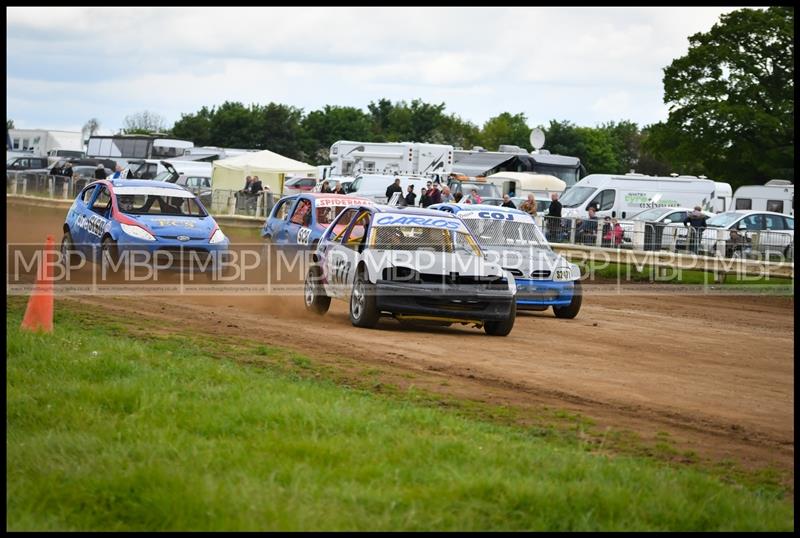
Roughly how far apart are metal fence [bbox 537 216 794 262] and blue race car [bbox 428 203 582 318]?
324 inches


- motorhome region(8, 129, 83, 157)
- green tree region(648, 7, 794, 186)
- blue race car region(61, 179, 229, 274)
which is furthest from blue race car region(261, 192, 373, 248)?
motorhome region(8, 129, 83, 157)

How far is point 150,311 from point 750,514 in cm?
1100

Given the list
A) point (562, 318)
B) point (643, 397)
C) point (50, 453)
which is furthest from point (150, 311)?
point (50, 453)

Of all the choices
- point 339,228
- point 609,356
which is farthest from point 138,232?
point 609,356

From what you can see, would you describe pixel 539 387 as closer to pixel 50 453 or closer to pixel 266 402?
pixel 266 402

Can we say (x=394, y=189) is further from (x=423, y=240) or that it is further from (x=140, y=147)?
(x=140, y=147)

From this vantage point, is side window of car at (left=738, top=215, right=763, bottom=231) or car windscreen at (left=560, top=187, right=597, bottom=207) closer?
side window of car at (left=738, top=215, right=763, bottom=231)

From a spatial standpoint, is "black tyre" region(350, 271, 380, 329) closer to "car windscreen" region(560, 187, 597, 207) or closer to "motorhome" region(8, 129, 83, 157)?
"car windscreen" region(560, 187, 597, 207)

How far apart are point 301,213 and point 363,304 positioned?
9.27 metres

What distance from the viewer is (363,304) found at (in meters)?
14.8

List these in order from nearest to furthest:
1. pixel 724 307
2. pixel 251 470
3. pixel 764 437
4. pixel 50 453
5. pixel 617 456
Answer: pixel 251 470
pixel 50 453
pixel 617 456
pixel 764 437
pixel 724 307

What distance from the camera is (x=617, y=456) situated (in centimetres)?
777

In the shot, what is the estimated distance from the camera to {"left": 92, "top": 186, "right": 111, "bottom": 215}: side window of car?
65.8 feet

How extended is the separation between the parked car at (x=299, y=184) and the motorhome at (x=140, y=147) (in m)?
16.9
